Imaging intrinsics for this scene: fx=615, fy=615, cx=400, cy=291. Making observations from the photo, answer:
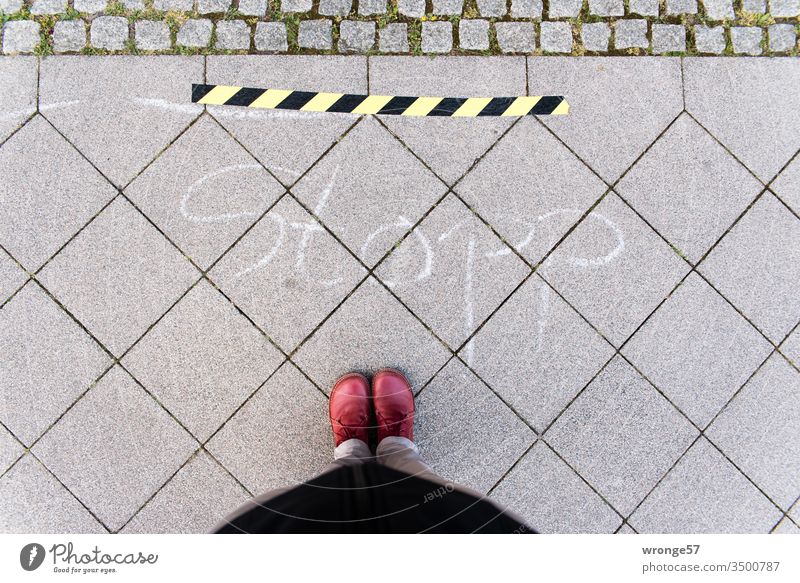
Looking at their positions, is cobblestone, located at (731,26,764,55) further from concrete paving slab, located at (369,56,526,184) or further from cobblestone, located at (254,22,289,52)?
cobblestone, located at (254,22,289,52)

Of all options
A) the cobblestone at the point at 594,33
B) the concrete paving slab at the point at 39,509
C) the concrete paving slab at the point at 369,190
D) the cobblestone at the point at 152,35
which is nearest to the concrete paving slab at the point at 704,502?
the concrete paving slab at the point at 369,190

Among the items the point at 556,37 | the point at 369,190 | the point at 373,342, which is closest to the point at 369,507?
the point at 373,342

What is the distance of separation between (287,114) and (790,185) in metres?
3.42

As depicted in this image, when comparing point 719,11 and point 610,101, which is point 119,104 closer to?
point 610,101

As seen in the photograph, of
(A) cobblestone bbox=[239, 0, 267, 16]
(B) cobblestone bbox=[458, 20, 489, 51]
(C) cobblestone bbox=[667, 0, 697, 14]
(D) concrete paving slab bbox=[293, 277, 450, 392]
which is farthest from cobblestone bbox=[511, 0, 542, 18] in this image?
(D) concrete paving slab bbox=[293, 277, 450, 392]

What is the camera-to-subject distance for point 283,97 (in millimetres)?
4102

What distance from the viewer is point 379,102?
4.12m

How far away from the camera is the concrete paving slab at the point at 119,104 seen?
405cm

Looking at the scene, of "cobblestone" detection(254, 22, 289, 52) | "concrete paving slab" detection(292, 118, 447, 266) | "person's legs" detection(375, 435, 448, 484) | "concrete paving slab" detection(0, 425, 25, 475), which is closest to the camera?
"person's legs" detection(375, 435, 448, 484)

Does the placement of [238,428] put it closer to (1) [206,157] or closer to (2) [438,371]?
(2) [438,371]

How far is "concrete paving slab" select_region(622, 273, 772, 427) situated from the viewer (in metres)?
4.04

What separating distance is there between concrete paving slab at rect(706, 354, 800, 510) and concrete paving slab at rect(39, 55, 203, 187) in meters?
4.09

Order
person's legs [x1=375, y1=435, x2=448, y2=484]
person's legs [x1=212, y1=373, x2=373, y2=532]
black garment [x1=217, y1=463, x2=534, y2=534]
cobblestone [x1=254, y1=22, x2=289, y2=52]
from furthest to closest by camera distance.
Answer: cobblestone [x1=254, y1=22, x2=289, y2=52] → person's legs [x1=212, y1=373, x2=373, y2=532] → person's legs [x1=375, y1=435, x2=448, y2=484] → black garment [x1=217, y1=463, x2=534, y2=534]
